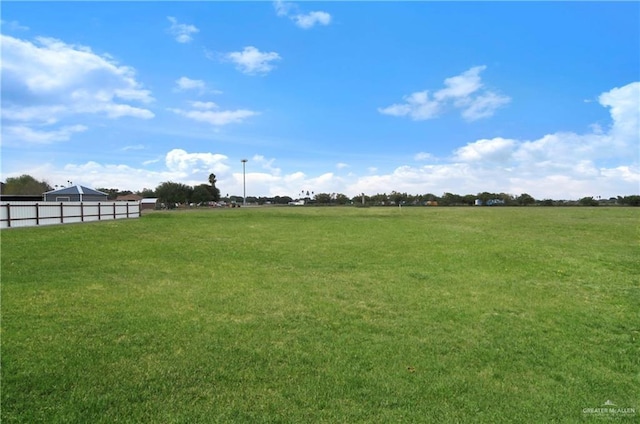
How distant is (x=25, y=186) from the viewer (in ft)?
237

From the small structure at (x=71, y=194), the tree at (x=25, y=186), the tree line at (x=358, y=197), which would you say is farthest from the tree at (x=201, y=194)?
the small structure at (x=71, y=194)

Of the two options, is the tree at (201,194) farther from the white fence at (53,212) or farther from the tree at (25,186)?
the white fence at (53,212)

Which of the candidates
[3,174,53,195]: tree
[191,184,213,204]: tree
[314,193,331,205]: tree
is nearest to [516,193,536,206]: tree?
[314,193,331,205]: tree

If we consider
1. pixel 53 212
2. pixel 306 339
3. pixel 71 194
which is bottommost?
pixel 306 339

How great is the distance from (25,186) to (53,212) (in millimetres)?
64661

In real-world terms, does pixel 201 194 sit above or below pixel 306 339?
above

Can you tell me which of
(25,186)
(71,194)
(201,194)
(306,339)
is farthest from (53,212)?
(201,194)

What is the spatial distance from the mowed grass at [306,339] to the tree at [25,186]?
70054 mm

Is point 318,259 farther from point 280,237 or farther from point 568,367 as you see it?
point 568,367

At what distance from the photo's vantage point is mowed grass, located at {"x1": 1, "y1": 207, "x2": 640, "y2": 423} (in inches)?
169

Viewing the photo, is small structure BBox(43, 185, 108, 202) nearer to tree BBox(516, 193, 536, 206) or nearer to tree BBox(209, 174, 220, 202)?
tree BBox(209, 174, 220, 202)

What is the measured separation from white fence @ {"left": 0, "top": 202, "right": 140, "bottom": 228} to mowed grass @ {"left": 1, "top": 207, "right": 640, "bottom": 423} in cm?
634

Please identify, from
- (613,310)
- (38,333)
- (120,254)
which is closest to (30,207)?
(120,254)

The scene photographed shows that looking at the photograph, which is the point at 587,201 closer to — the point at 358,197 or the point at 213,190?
the point at 358,197
